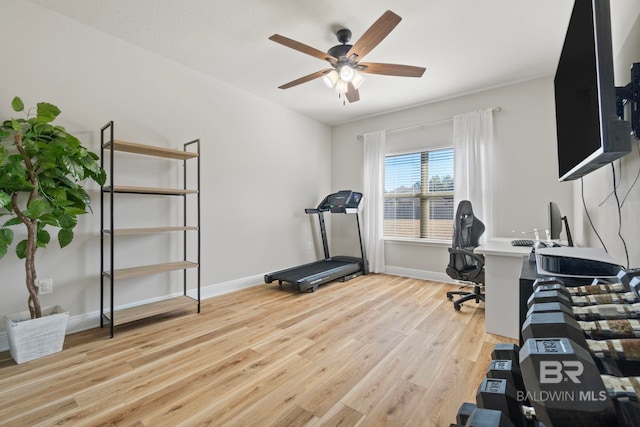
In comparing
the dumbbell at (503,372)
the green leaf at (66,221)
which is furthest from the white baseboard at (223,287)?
the dumbbell at (503,372)

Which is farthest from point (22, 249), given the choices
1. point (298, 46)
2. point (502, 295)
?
point (502, 295)

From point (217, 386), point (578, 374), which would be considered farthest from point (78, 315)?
point (578, 374)

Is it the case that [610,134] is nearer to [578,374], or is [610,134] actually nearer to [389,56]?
[578,374]

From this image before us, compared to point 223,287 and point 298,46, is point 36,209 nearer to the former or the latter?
point 223,287

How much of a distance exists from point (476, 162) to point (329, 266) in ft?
8.34

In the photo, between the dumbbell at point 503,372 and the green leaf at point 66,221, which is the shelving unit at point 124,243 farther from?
the dumbbell at point 503,372

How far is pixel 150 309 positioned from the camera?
2705mm

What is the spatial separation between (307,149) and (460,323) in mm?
3511

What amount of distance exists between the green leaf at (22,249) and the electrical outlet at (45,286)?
1.29 ft

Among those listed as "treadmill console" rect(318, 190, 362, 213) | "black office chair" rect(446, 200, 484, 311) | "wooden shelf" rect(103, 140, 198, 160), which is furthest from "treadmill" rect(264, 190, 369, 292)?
"wooden shelf" rect(103, 140, 198, 160)

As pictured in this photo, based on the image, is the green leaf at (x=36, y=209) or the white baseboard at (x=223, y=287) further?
the white baseboard at (x=223, y=287)

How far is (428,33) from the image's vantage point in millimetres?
2654

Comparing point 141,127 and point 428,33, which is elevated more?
point 428,33

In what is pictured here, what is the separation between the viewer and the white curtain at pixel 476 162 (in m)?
3.72
